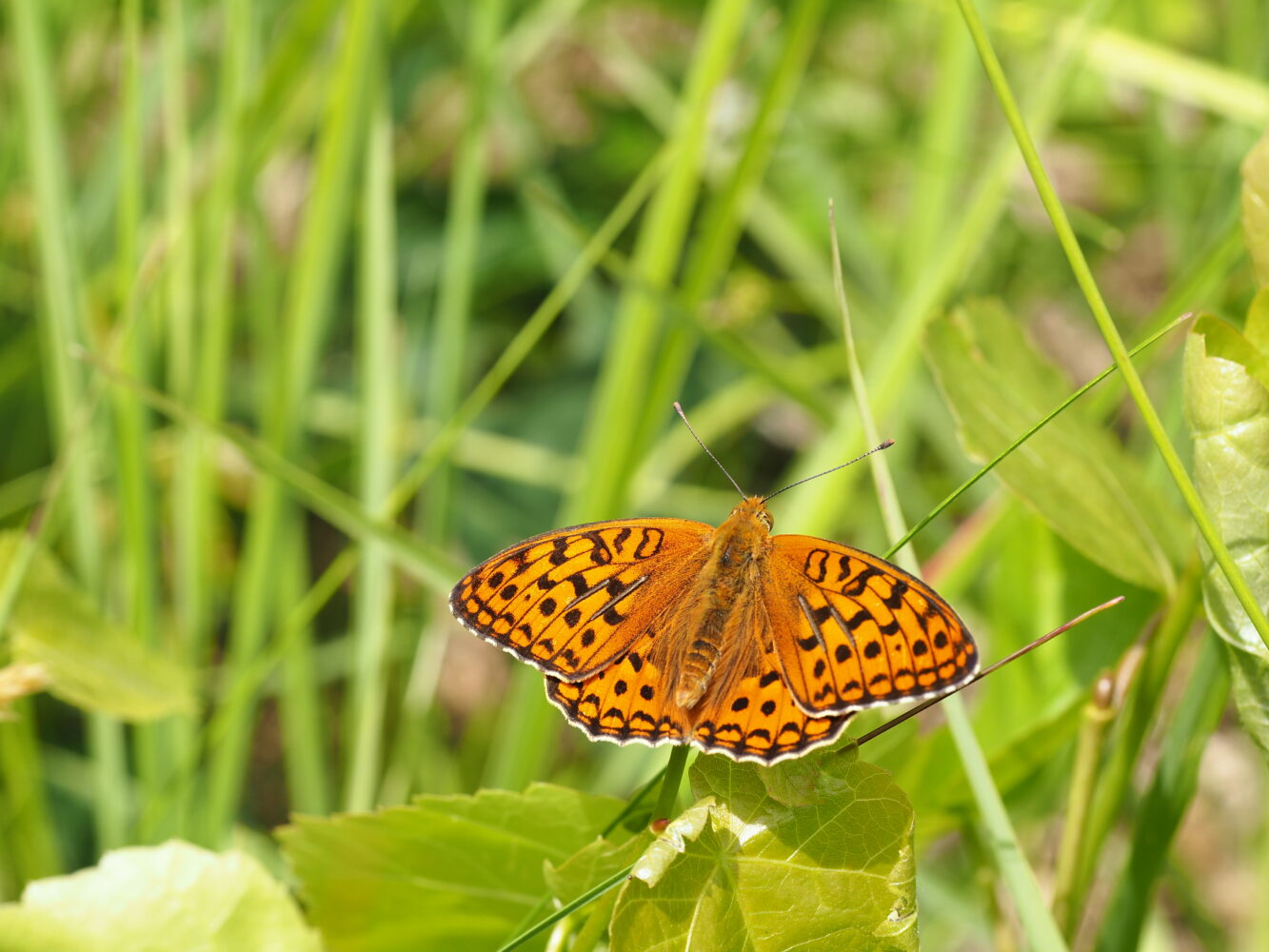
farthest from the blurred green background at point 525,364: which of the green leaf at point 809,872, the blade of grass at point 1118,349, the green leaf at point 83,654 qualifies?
the green leaf at point 809,872

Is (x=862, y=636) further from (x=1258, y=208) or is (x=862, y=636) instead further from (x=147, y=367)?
(x=147, y=367)

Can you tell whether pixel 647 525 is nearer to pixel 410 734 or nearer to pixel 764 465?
pixel 410 734

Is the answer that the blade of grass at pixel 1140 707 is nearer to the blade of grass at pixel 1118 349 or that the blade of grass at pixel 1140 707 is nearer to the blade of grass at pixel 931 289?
the blade of grass at pixel 1118 349

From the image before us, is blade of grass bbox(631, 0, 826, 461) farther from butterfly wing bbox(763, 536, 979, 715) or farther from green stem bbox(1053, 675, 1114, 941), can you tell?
green stem bbox(1053, 675, 1114, 941)

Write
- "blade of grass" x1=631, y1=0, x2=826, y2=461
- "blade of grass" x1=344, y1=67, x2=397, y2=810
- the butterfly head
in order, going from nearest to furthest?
the butterfly head < "blade of grass" x1=631, y1=0, x2=826, y2=461 < "blade of grass" x1=344, y1=67, x2=397, y2=810

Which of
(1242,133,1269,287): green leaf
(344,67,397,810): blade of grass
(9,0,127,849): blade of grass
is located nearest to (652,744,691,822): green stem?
(1242,133,1269,287): green leaf

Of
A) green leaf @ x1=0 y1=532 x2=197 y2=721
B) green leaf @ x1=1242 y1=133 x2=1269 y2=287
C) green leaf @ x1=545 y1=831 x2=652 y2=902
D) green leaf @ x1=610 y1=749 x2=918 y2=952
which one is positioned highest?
green leaf @ x1=0 y1=532 x2=197 y2=721

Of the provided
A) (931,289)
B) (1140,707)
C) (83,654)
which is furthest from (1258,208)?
(83,654)

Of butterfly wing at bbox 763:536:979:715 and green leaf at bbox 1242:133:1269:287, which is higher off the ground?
green leaf at bbox 1242:133:1269:287
